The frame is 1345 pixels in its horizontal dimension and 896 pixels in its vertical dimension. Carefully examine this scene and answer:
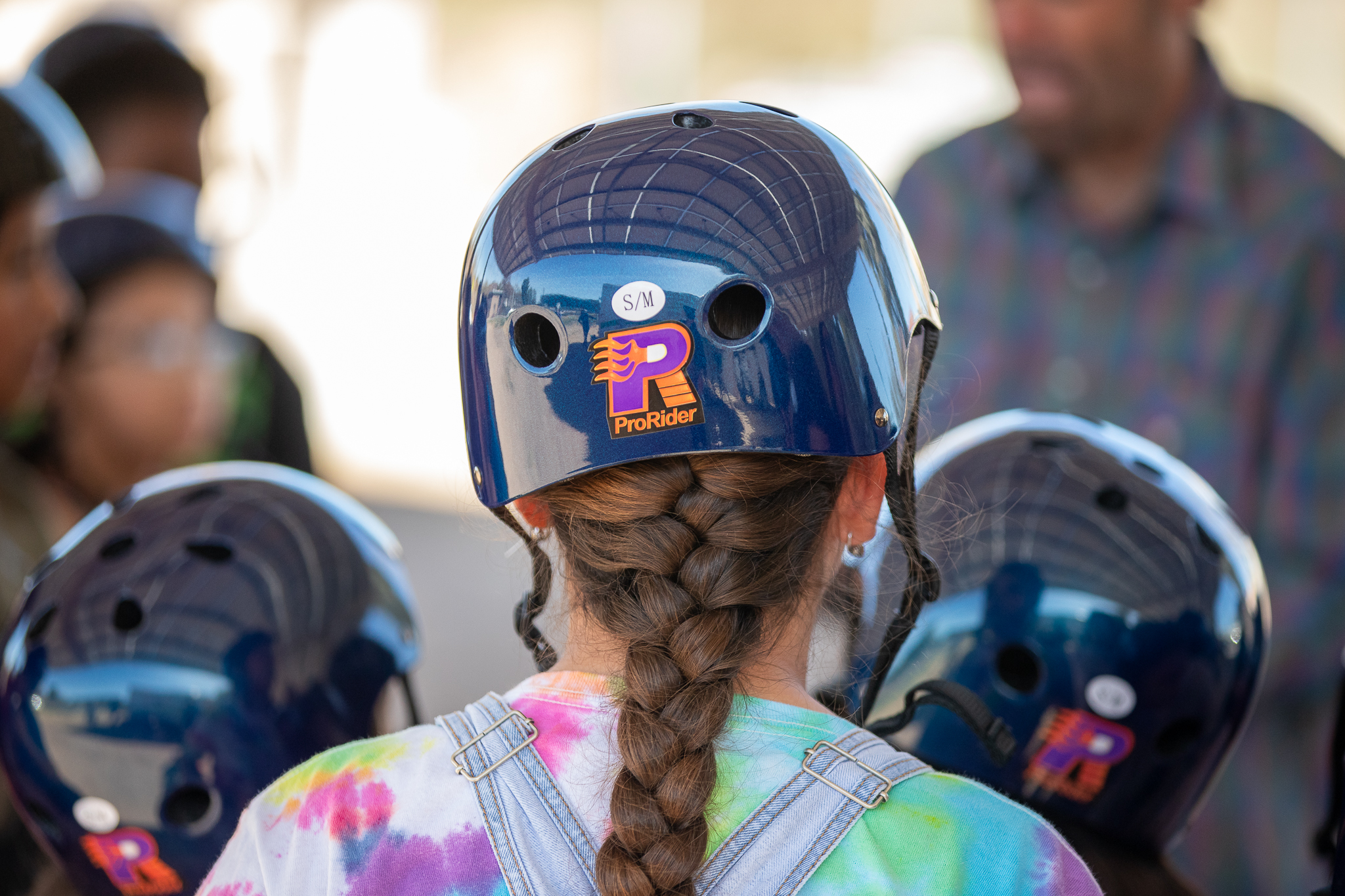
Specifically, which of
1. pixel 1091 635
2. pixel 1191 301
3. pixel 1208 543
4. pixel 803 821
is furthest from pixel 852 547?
pixel 1191 301

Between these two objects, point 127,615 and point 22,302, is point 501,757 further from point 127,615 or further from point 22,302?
point 22,302

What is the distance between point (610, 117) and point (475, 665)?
17.5 feet

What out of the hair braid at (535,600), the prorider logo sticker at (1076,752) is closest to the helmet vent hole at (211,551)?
the hair braid at (535,600)

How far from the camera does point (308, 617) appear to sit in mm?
1744

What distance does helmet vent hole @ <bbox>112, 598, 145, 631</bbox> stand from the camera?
66.7 inches

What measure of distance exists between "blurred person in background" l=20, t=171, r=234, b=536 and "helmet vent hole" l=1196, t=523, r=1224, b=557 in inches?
89.5

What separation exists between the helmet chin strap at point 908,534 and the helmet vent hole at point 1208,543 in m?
0.47

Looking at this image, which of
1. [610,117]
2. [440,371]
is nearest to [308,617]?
[610,117]

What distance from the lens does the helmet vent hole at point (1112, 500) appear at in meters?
1.70

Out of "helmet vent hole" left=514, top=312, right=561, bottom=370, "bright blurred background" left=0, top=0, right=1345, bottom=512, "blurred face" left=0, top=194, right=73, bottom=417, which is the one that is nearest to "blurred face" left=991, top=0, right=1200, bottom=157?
"helmet vent hole" left=514, top=312, right=561, bottom=370

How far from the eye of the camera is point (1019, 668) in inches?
67.3

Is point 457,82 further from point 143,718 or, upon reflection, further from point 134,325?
point 143,718

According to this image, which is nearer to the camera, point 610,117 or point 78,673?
point 610,117

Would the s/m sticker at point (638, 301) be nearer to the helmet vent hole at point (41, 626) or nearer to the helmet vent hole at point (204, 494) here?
the helmet vent hole at point (204, 494)
